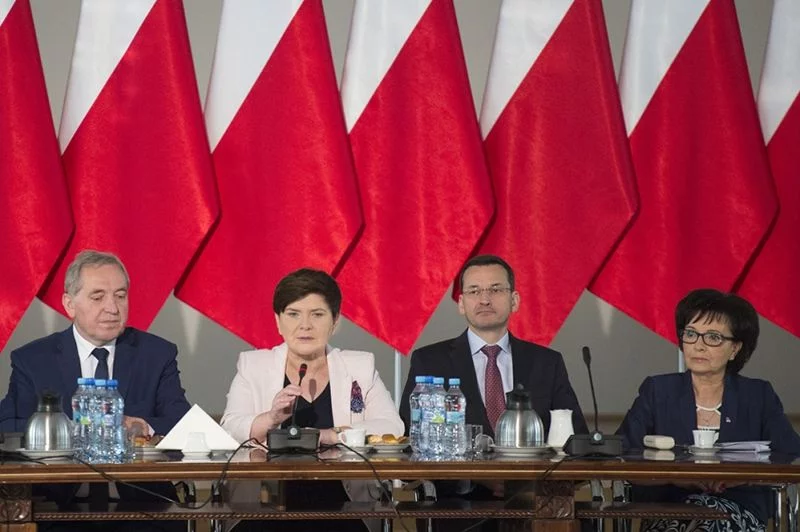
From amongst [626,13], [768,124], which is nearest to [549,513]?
[768,124]

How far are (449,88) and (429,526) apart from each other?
1.97m

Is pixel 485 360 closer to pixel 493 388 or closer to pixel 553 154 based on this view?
pixel 493 388

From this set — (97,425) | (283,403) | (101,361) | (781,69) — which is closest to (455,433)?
(283,403)

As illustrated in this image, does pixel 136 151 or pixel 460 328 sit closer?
pixel 136 151

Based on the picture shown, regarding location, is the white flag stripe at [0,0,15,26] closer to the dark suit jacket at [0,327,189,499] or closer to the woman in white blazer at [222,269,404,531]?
the dark suit jacket at [0,327,189,499]

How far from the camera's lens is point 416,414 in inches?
144

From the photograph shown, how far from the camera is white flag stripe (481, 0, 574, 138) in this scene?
16.6 ft

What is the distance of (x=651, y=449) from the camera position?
146 inches

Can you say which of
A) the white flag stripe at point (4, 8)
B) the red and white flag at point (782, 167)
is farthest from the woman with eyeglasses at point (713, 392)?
the white flag stripe at point (4, 8)

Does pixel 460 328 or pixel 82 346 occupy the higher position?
pixel 460 328

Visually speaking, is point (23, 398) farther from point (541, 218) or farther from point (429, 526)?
point (541, 218)

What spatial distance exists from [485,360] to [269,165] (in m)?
1.23

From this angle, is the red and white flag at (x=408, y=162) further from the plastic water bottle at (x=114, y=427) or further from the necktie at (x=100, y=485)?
the plastic water bottle at (x=114, y=427)

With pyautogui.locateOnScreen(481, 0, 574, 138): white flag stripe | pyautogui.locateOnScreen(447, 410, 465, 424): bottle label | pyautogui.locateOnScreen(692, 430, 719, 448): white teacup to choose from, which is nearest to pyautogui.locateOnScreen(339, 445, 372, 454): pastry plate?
pyautogui.locateOnScreen(447, 410, 465, 424): bottle label
